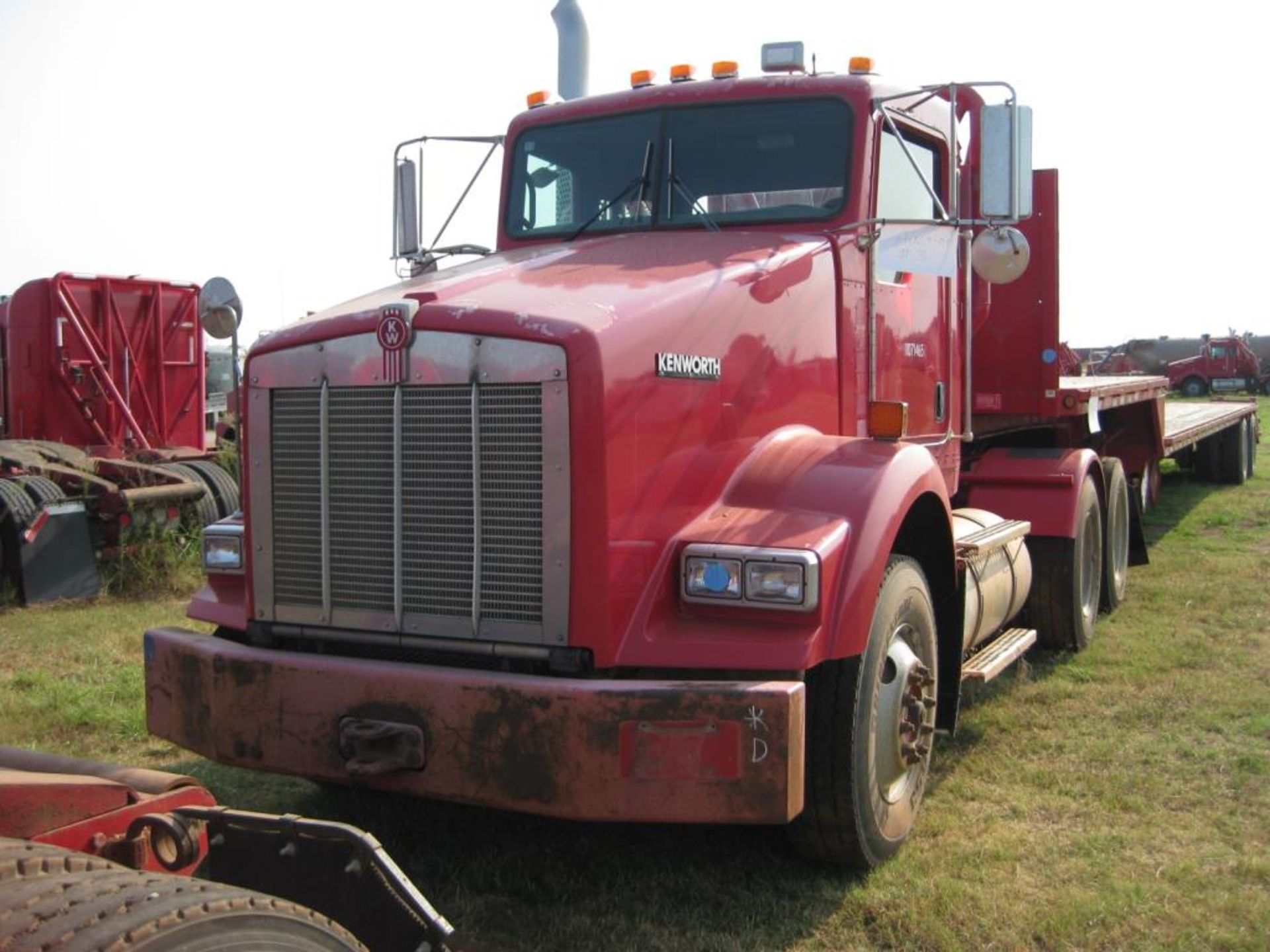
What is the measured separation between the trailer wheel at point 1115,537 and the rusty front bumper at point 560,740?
5370mm

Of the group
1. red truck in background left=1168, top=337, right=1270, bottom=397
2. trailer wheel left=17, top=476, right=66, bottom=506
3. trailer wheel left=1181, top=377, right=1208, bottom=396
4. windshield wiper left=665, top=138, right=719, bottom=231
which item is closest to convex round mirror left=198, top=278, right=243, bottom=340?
trailer wheel left=17, top=476, right=66, bottom=506

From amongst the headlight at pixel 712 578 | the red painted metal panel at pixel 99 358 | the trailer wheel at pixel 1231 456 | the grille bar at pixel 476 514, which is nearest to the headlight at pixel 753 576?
the headlight at pixel 712 578

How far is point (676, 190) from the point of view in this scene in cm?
524

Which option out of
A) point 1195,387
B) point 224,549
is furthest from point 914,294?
point 1195,387

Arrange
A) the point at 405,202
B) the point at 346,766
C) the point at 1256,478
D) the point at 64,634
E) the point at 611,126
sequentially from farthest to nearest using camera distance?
the point at 1256,478, the point at 64,634, the point at 405,202, the point at 611,126, the point at 346,766

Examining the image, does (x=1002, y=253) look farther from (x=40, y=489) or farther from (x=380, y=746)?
(x=40, y=489)

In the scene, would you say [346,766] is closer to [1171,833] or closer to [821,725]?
[821,725]

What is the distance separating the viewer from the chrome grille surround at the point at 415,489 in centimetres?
361

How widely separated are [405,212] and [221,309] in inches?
150

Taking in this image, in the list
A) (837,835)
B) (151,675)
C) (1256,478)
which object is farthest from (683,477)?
(1256,478)

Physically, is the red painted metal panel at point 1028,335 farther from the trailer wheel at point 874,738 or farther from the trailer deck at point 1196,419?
the trailer deck at point 1196,419

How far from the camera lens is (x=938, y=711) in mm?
4953

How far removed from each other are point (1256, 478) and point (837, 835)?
15.7 meters

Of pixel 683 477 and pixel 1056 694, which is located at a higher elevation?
pixel 683 477
